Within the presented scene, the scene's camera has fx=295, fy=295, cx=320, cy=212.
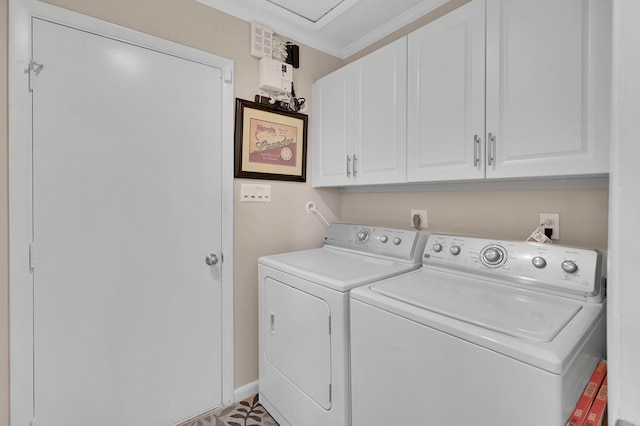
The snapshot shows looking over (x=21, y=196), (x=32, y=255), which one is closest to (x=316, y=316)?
(x=32, y=255)

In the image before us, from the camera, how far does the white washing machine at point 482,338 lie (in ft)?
2.56

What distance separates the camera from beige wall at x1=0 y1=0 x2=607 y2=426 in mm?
1295

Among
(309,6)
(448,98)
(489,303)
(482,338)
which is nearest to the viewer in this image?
(482,338)

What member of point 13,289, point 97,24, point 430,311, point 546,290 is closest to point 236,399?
point 13,289

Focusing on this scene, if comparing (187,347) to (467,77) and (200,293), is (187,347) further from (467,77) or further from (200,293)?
(467,77)

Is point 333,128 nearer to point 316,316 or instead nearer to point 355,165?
point 355,165

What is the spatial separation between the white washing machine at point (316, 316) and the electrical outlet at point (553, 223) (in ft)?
1.91

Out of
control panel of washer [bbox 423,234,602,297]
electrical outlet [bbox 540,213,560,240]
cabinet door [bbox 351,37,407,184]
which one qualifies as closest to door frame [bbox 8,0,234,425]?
cabinet door [bbox 351,37,407,184]

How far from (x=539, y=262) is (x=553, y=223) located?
338 millimetres

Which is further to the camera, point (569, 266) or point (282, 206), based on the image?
point (282, 206)

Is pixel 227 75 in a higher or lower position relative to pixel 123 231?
higher

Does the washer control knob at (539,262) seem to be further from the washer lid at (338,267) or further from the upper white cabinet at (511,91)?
the washer lid at (338,267)

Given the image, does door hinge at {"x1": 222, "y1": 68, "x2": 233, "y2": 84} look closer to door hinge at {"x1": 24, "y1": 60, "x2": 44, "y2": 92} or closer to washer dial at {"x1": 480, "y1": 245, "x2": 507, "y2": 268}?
door hinge at {"x1": 24, "y1": 60, "x2": 44, "y2": 92}

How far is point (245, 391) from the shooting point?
6.38 ft
